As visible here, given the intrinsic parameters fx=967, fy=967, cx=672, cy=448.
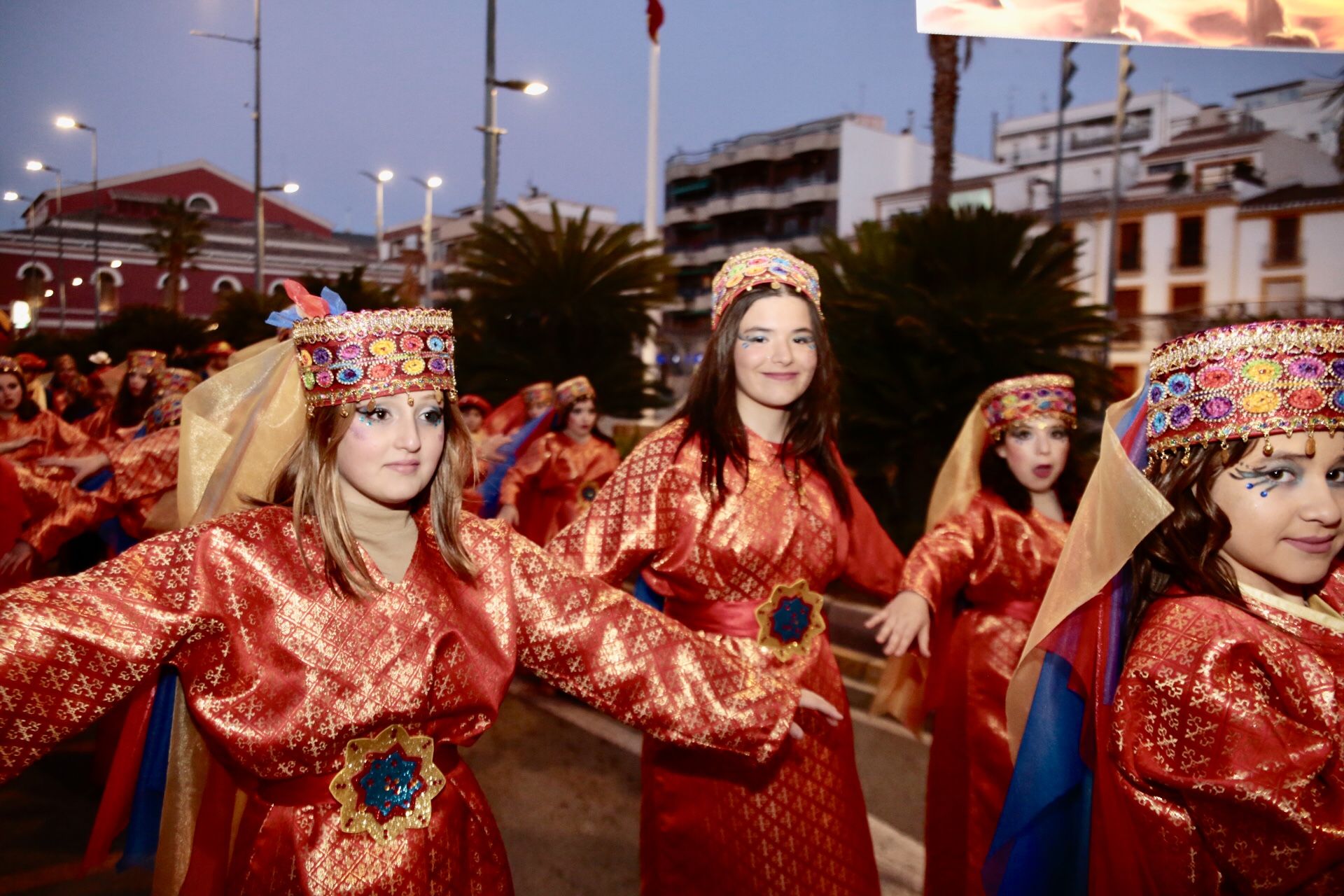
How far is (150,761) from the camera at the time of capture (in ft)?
7.41

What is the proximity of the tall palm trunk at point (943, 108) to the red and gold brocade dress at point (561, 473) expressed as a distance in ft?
31.7

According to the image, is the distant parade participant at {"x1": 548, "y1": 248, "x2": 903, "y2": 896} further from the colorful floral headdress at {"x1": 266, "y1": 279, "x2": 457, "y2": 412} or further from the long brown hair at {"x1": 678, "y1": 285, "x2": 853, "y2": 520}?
the colorful floral headdress at {"x1": 266, "y1": 279, "x2": 457, "y2": 412}

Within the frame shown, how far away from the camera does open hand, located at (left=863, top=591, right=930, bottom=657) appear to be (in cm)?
288

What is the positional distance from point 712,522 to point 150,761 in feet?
5.37

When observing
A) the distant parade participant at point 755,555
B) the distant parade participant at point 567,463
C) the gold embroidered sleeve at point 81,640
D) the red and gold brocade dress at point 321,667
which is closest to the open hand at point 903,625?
the distant parade participant at point 755,555

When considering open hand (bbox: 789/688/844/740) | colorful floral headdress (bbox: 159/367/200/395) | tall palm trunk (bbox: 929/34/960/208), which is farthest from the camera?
tall palm trunk (bbox: 929/34/960/208)

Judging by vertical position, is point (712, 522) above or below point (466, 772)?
above

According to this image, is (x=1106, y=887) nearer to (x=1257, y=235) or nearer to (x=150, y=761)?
(x=150, y=761)

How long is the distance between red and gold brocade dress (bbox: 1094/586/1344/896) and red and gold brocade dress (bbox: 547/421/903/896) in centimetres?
103

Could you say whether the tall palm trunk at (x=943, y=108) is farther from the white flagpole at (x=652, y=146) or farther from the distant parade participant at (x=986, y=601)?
the distant parade participant at (x=986, y=601)

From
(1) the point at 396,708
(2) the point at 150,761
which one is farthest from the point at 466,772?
(2) the point at 150,761

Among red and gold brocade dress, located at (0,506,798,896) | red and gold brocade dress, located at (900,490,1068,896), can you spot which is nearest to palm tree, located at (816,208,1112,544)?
red and gold brocade dress, located at (900,490,1068,896)

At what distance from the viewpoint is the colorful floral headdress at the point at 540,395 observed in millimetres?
7848

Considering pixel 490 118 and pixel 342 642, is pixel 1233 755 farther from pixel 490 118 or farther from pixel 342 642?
pixel 490 118
